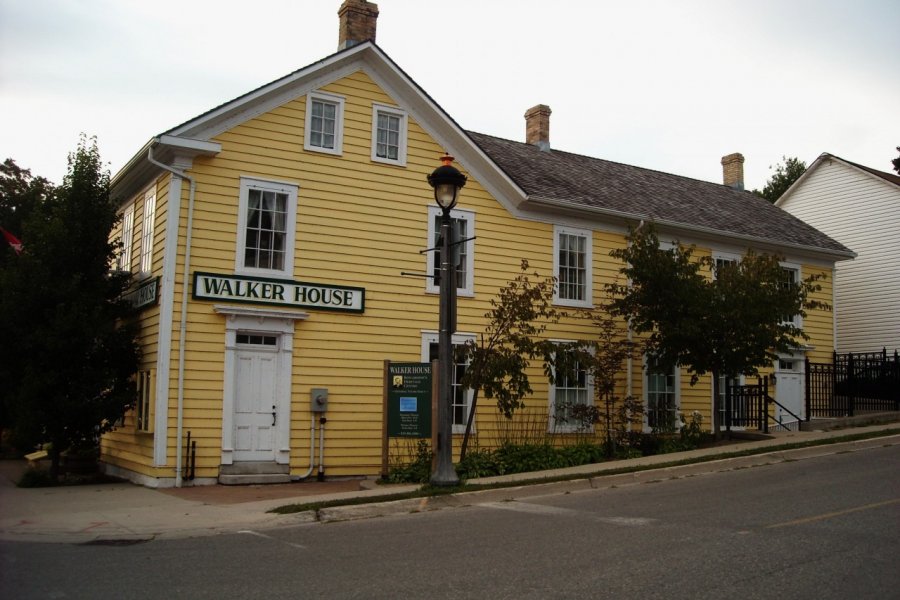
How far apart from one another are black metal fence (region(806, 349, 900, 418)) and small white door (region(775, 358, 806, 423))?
17.7 inches

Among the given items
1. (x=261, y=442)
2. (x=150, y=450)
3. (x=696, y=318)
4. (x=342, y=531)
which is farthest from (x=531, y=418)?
(x=342, y=531)

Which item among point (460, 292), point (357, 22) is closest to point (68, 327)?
point (460, 292)

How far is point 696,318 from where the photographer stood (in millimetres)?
17297

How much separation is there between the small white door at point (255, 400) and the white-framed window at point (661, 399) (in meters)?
8.41

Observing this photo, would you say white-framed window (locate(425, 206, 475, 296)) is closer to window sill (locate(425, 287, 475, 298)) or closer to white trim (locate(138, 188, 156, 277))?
window sill (locate(425, 287, 475, 298))

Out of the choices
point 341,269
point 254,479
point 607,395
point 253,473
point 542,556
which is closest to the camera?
point 542,556

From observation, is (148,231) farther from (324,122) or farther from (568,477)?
(568,477)

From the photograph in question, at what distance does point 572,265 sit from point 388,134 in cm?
539

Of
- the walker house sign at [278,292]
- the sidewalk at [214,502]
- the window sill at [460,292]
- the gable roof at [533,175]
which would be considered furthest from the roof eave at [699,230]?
the sidewalk at [214,502]

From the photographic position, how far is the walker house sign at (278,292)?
15.1m

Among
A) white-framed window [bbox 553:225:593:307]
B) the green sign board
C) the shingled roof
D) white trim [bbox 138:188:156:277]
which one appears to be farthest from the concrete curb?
white trim [bbox 138:188:156:277]

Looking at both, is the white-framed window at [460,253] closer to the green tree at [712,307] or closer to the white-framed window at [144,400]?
the green tree at [712,307]

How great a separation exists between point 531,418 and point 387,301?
4.27 m

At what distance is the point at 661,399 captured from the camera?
67.6ft
